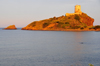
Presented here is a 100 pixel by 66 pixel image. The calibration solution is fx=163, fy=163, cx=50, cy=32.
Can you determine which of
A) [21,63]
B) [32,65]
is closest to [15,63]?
[21,63]

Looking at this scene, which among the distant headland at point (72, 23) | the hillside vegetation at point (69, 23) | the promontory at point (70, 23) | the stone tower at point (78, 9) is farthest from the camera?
the stone tower at point (78, 9)

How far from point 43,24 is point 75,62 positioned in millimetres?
146438

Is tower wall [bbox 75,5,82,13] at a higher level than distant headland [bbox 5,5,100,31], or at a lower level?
higher

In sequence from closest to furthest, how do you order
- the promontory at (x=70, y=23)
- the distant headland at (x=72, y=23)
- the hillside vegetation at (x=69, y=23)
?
the distant headland at (x=72, y=23)
the promontory at (x=70, y=23)
the hillside vegetation at (x=69, y=23)

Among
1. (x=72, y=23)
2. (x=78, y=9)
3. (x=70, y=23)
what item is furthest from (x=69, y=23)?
(x=78, y=9)

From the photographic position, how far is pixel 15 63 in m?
22.5

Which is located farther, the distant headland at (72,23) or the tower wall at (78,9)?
the tower wall at (78,9)

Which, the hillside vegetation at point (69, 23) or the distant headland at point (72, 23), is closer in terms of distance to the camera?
the distant headland at point (72, 23)

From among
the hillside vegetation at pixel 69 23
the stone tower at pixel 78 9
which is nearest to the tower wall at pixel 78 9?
the stone tower at pixel 78 9

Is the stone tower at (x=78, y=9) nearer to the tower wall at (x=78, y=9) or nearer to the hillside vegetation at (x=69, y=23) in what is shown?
the tower wall at (x=78, y=9)

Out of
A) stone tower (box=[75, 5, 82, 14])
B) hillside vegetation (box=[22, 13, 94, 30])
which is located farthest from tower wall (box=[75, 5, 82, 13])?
hillside vegetation (box=[22, 13, 94, 30])

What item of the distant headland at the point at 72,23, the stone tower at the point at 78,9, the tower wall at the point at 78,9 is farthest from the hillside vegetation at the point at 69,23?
the tower wall at the point at 78,9

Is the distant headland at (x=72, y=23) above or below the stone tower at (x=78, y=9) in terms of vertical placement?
below

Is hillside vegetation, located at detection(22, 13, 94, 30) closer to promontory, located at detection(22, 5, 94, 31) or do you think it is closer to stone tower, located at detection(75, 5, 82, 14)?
promontory, located at detection(22, 5, 94, 31)
